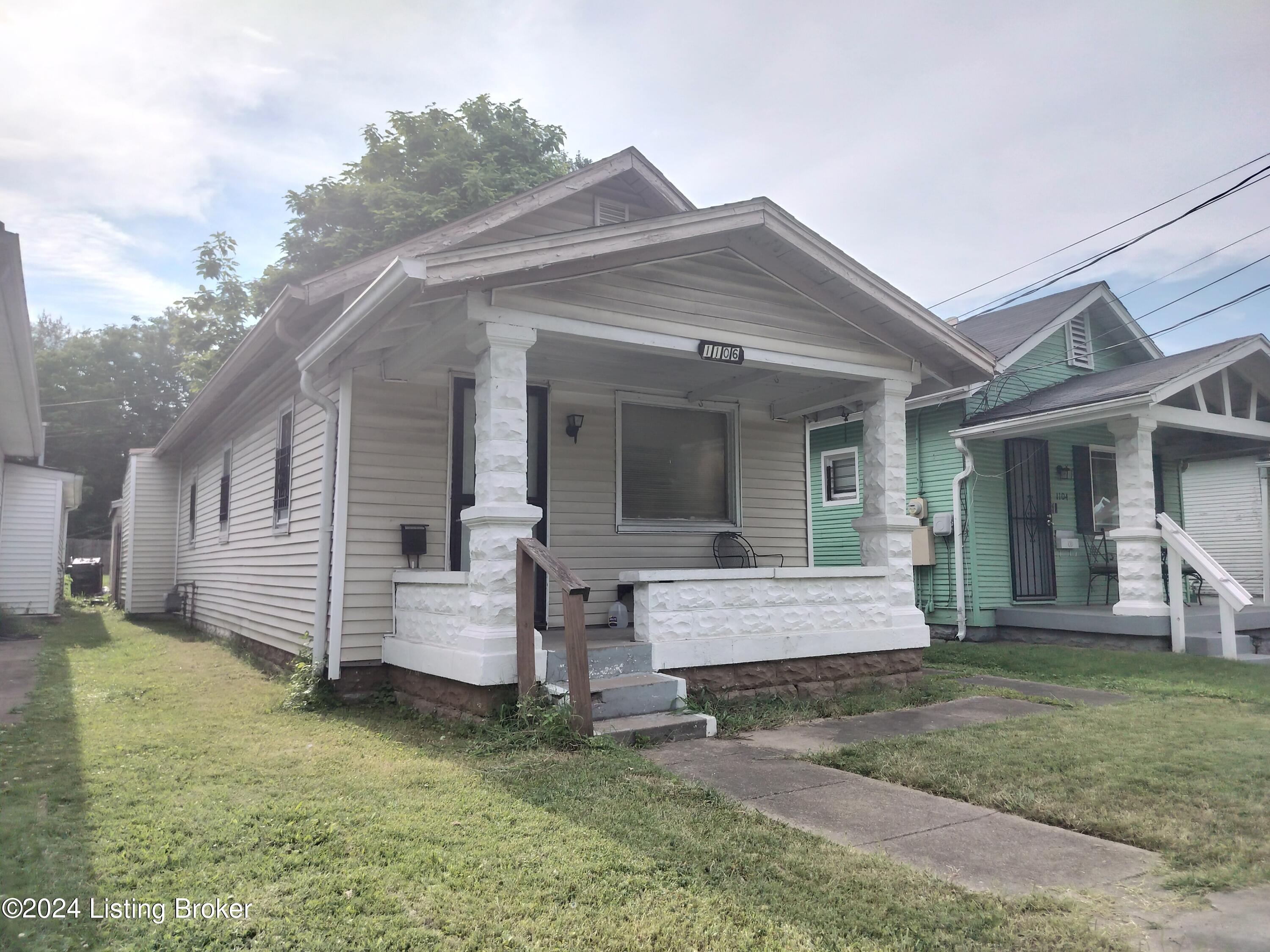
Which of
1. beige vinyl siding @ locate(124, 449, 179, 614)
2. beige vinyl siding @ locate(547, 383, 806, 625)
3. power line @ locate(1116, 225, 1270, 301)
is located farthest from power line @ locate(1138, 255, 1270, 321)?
beige vinyl siding @ locate(124, 449, 179, 614)

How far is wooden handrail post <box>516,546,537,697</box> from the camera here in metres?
5.00

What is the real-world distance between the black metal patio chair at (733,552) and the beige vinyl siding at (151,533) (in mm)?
11862

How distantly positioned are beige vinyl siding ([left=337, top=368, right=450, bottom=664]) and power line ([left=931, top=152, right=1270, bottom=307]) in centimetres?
905

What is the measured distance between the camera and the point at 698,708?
5691mm

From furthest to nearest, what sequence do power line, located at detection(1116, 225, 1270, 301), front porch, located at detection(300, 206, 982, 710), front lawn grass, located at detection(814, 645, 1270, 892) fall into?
1. power line, located at detection(1116, 225, 1270, 301)
2. front porch, located at detection(300, 206, 982, 710)
3. front lawn grass, located at detection(814, 645, 1270, 892)

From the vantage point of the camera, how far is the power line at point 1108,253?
918 centimetres

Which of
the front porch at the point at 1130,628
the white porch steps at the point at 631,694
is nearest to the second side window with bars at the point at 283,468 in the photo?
the white porch steps at the point at 631,694

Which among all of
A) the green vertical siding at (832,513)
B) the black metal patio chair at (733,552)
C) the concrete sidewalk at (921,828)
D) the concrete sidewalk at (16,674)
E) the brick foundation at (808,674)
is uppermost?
the green vertical siding at (832,513)

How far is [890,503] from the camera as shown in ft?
23.4

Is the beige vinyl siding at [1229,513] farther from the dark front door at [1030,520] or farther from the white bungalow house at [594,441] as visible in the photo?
the white bungalow house at [594,441]

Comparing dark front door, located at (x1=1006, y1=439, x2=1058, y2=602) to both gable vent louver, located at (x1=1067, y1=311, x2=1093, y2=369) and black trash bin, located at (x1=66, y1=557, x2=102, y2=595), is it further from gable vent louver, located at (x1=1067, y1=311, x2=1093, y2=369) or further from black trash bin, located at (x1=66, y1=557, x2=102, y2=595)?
black trash bin, located at (x1=66, y1=557, x2=102, y2=595)

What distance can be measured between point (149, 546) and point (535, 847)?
→ 49.1 feet

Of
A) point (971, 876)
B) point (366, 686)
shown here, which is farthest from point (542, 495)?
point (971, 876)

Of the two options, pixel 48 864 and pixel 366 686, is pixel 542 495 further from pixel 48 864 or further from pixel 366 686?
pixel 48 864
